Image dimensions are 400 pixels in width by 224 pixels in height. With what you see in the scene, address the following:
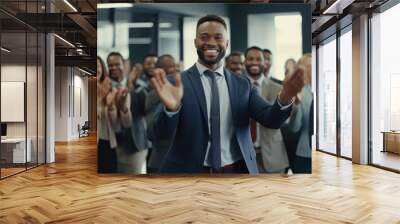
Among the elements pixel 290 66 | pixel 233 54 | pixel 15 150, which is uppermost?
pixel 233 54

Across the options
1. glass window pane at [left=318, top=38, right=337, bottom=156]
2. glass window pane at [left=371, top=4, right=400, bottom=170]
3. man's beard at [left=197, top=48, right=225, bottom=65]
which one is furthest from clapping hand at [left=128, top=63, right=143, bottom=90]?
glass window pane at [left=318, top=38, right=337, bottom=156]

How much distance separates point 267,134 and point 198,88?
1.41 m

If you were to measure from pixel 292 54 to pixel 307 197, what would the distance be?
8.66 ft

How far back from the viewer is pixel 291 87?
662 centimetres

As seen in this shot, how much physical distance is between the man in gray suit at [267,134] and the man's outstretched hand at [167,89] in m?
1.22

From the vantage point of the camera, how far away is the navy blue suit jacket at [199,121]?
6.54 m

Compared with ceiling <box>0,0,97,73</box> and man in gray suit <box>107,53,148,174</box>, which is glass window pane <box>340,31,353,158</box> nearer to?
man in gray suit <box>107,53,148,174</box>

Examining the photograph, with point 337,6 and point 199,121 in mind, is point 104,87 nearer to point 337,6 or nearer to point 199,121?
point 199,121

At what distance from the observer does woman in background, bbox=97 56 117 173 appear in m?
6.68

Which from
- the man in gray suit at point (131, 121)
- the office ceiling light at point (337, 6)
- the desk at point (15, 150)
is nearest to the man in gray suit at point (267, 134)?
the office ceiling light at point (337, 6)

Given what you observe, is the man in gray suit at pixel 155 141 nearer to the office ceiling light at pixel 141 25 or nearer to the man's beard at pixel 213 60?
the man's beard at pixel 213 60

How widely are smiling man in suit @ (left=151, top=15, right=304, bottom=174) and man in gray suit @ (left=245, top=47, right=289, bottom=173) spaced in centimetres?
11

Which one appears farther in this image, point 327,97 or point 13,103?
point 327,97

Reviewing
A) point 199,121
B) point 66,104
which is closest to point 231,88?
point 199,121
